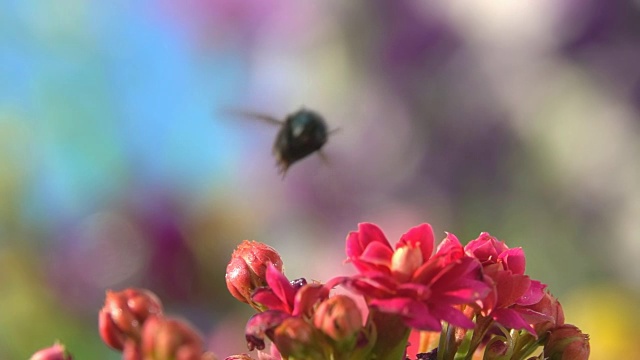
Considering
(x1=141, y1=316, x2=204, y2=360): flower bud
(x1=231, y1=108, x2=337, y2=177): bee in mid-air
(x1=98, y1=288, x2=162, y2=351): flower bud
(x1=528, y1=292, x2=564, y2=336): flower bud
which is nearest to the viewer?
(x1=141, y1=316, x2=204, y2=360): flower bud

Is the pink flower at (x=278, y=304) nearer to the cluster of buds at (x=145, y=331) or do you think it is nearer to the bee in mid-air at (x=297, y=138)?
the cluster of buds at (x=145, y=331)

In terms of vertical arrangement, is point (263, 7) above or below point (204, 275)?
above

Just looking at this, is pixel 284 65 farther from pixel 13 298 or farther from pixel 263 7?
pixel 13 298

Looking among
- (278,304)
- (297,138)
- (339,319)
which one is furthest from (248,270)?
(297,138)

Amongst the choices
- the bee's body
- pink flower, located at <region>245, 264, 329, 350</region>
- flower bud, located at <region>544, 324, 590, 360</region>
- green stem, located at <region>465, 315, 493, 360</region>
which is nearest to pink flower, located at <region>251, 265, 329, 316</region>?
pink flower, located at <region>245, 264, 329, 350</region>

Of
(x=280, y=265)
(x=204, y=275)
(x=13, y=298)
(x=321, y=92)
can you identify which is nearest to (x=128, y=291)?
(x=280, y=265)

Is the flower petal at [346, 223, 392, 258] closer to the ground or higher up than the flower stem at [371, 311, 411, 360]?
higher up

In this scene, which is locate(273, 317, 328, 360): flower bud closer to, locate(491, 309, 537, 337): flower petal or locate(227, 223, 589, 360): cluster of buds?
locate(227, 223, 589, 360): cluster of buds
